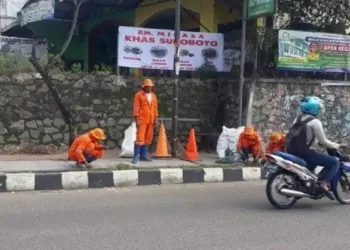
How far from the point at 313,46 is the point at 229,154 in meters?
3.48

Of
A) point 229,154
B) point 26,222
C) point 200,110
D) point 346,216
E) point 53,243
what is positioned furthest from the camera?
point 200,110

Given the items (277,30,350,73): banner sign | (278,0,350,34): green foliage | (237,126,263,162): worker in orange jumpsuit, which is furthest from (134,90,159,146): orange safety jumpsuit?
(278,0,350,34): green foliage

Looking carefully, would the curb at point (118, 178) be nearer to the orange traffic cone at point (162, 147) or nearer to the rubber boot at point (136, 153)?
Result: the rubber boot at point (136, 153)

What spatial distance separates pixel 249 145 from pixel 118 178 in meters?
2.77

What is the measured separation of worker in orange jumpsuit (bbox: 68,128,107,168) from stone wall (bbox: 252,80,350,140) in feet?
14.1

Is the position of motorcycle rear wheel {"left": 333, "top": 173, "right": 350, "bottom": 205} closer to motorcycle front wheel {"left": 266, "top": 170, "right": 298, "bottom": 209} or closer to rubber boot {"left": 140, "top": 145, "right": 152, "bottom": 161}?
motorcycle front wheel {"left": 266, "top": 170, "right": 298, "bottom": 209}

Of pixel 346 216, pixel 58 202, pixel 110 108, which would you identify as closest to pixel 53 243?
pixel 58 202

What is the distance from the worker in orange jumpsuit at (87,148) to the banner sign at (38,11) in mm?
9236

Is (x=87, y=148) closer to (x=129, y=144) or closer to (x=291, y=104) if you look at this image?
(x=129, y=144)

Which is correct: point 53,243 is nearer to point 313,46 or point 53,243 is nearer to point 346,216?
point 346,216

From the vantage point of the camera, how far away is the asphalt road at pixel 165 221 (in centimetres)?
572

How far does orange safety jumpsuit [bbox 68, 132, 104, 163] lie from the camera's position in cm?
940

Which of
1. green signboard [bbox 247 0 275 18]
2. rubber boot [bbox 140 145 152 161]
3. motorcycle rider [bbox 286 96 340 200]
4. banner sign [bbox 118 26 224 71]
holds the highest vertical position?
green signboard [bbox 247 0 275 18]

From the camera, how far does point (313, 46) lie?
1291cm
